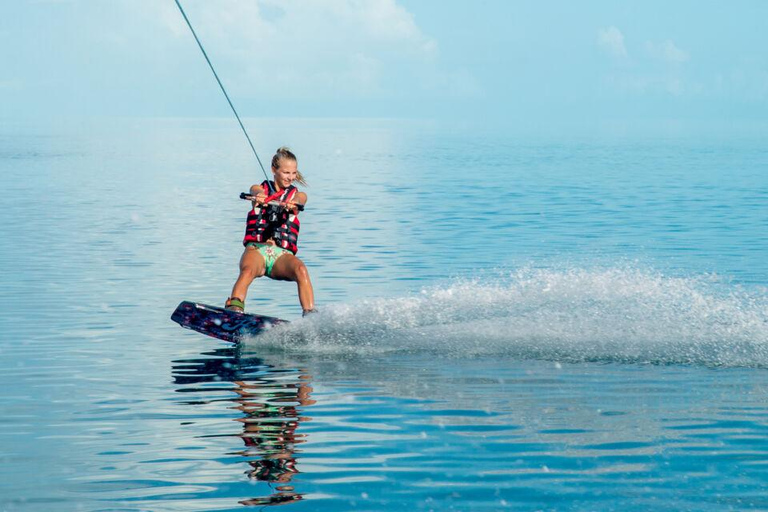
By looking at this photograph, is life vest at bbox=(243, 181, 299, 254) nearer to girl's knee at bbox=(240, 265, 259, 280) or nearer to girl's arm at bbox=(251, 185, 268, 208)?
girl's arm at bbox=(251, 185, 268, 208)

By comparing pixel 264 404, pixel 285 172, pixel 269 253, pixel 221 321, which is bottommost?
pixel 264 404

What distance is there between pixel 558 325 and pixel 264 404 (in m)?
3.50

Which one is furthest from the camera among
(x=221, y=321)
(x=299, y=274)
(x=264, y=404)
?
(x=299, y=274)

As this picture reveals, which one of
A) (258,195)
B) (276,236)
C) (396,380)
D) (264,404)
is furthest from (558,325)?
(264,404)

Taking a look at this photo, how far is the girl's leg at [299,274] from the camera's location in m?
10.4

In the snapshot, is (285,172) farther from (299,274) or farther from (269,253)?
(299,274)

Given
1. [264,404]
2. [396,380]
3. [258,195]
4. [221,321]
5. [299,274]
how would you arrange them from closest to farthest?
[264,404] < [396,380] < [221,321] < [258,195] < [299,274]

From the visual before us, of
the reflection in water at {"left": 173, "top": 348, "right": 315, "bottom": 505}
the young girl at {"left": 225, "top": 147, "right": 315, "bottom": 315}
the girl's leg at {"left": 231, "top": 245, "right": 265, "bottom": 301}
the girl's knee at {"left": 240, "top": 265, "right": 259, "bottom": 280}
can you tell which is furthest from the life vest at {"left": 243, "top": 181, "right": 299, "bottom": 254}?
the reflection in water at {"left": 173, "top": 348, "right": 315, "bottom": 505}

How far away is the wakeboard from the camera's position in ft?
32.9

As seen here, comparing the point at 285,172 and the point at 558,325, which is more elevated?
the point at 285,172

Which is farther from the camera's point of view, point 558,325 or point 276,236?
point 276,236

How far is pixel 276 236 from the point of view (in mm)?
10586

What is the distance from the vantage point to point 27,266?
53.7 feet

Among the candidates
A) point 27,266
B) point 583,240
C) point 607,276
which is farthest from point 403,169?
point 607,276
